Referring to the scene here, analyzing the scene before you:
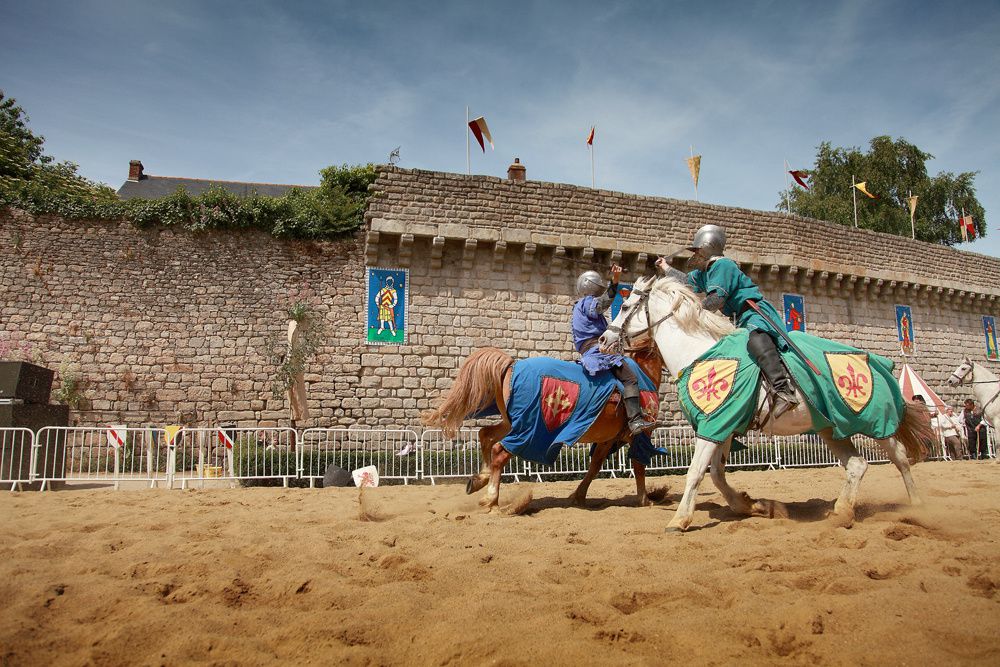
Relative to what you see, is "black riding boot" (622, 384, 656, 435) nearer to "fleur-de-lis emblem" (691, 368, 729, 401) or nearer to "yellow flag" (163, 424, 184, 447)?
"fleur-de-lis emblem" (691, 368, 729, 401)

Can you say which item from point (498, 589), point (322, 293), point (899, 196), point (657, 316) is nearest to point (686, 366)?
point (657, 316)

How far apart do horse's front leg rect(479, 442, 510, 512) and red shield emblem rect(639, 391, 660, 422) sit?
138 cm

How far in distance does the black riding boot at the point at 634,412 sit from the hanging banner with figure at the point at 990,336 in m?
21.6

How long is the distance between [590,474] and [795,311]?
521 inches

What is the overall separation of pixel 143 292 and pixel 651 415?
38.9 feet

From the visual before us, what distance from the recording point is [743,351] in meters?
5.30

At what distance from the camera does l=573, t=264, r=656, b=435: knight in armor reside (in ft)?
20.6

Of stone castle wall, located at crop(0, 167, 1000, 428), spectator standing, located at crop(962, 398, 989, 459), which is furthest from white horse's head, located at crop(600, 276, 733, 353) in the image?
spectator standing, located at crop(962, 398, 989, 459)

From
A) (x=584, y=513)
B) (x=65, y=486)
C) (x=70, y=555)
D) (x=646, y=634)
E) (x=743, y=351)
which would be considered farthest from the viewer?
(x=65, y=486)

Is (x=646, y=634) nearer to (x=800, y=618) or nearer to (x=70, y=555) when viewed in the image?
(x=800, y=618)

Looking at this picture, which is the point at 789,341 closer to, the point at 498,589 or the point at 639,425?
the point at 639,425

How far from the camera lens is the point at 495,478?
6355 millimetres

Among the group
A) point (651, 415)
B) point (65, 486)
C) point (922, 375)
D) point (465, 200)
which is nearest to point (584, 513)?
point (651, 415)

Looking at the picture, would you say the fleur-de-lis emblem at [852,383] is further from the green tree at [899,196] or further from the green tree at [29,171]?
the green tree at [899,196]
